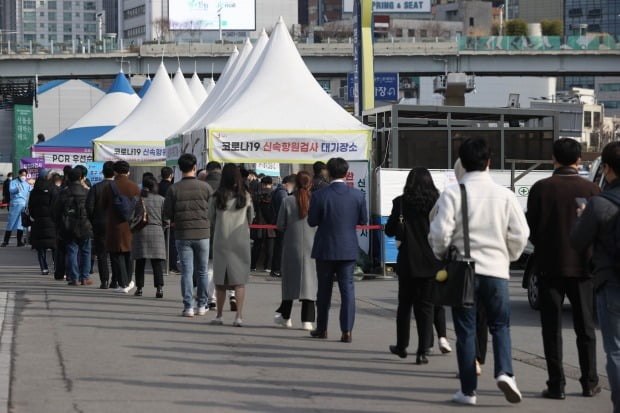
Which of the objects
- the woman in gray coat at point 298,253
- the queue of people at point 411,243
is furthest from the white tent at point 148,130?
the woman in gray coat at point 298,253

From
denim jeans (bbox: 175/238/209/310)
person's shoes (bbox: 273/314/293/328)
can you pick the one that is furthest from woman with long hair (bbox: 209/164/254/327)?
denim jeans (bbox: 175/238/209/310)

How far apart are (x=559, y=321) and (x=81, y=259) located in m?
11.2

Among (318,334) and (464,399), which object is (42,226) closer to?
(318,334)

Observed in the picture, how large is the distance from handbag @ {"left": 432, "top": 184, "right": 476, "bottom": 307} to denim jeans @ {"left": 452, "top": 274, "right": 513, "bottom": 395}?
10 centimetres

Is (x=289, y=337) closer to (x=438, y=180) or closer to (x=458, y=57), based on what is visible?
(x=438, y=180)

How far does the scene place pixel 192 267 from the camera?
14.4m

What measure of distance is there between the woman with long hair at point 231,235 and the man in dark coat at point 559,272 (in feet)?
15.8

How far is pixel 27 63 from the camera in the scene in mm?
76875

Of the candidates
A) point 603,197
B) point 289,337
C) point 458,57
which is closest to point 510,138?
point 289,337

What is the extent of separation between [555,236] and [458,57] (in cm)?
6827

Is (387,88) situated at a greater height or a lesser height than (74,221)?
greater

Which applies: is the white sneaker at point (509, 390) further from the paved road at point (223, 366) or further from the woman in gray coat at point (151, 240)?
the woman in gray coat at point (151, 240)

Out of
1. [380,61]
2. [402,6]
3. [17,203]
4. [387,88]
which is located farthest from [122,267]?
[402,6]

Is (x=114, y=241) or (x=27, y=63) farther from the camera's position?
(x=27, y=63)
